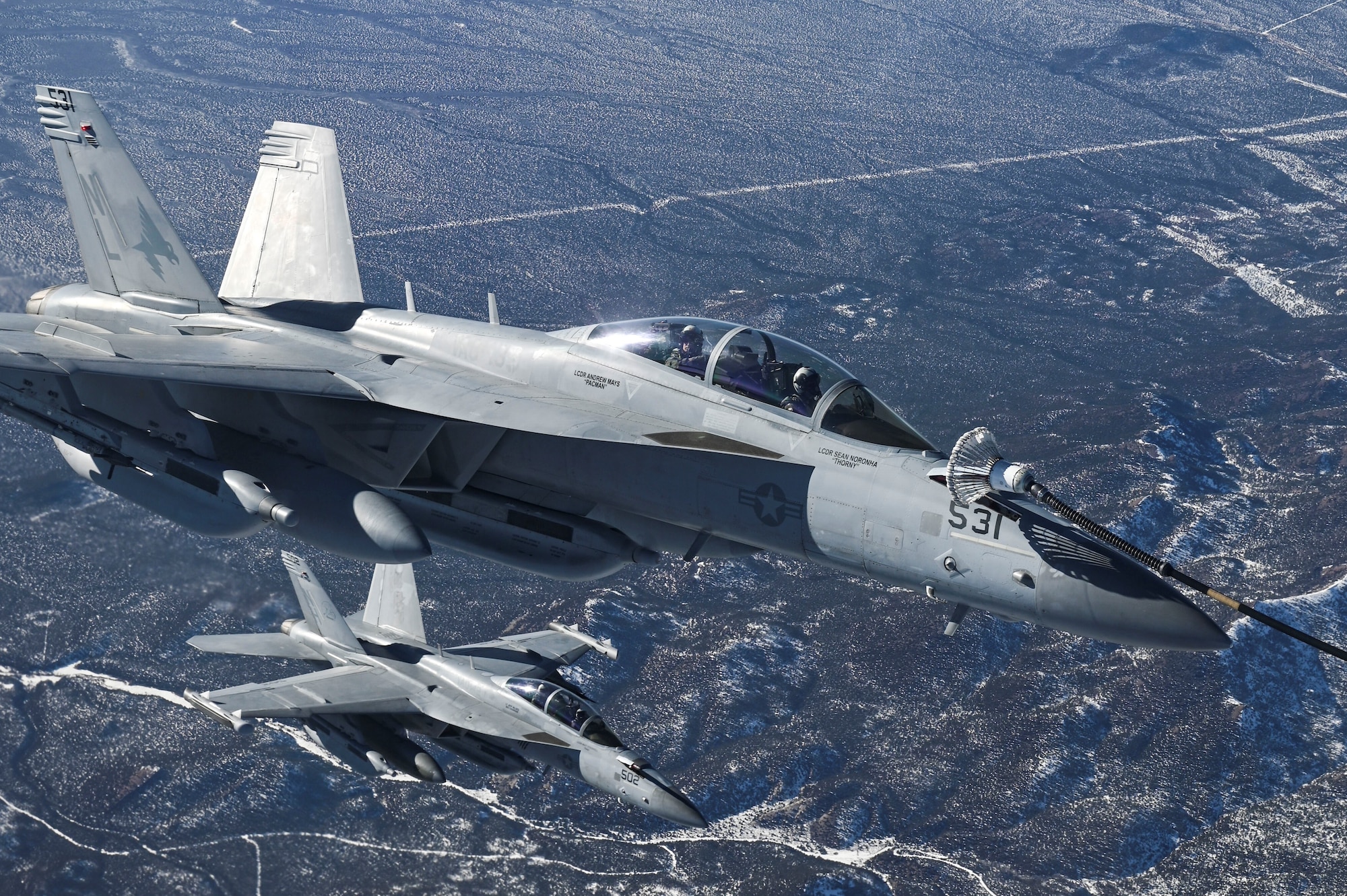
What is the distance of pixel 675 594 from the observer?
169 metres

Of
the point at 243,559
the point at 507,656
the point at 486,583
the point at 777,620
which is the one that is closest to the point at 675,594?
the point at 777,620

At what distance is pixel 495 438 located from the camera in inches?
715

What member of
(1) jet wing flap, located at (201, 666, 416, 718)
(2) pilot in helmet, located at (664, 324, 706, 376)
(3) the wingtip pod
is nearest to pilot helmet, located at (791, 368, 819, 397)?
(2) pilot in helmet, located at (664, 324, 706, 376)

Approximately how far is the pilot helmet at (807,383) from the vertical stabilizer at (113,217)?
1105 centimetres

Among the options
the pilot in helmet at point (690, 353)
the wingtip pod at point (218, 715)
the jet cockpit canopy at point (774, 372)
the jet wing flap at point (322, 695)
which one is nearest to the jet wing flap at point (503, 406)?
the pilot in helmet at point (690, 353)

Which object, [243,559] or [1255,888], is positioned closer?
[1255,888]

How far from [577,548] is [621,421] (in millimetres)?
2381

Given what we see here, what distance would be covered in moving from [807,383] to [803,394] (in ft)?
0.47

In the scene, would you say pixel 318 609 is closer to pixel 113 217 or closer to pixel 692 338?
pixel 113 217

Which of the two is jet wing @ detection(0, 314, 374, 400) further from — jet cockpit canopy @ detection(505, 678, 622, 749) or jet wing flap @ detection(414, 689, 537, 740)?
jet cockpit canopy @ detection(505, 678, 622, 749)

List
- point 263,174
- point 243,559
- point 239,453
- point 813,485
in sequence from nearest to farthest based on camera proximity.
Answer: point 813,485 < point 239,453 < point 263,174 < point 243,559

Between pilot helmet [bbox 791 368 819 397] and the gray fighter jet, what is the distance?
2.1 inches

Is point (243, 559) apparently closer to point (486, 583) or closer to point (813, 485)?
point (486, 583)

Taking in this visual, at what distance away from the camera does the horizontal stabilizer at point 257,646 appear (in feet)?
105
